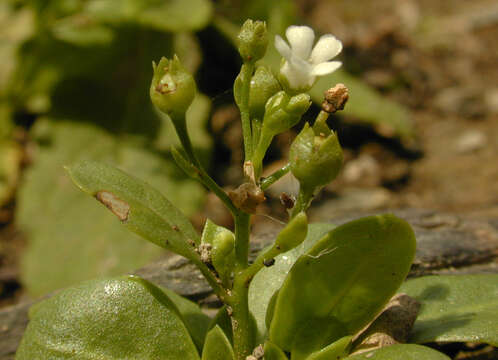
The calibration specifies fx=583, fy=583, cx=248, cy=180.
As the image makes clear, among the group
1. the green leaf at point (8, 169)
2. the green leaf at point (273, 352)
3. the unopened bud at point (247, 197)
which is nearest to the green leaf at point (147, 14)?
the green leaf at point (8, 169)

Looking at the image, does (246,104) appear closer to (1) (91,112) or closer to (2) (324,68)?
(2) (324,68)

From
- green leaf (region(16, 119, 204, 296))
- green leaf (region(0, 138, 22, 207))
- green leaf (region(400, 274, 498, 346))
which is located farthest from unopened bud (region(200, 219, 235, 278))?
green leaf (region(0, 138, 22, 207))

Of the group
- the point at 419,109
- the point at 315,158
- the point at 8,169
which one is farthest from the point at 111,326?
the point at 419,109

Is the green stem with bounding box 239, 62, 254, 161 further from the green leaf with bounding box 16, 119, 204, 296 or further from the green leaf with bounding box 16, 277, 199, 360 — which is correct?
the green leaf with bounding box 16, 119, 204, 296

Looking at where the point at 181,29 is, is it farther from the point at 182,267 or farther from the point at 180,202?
the point at 182,267

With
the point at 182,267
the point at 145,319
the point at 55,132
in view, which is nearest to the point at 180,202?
the point at 55,132

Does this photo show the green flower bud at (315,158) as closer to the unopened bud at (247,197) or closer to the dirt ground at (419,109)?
the unopened bud at (247,197)
